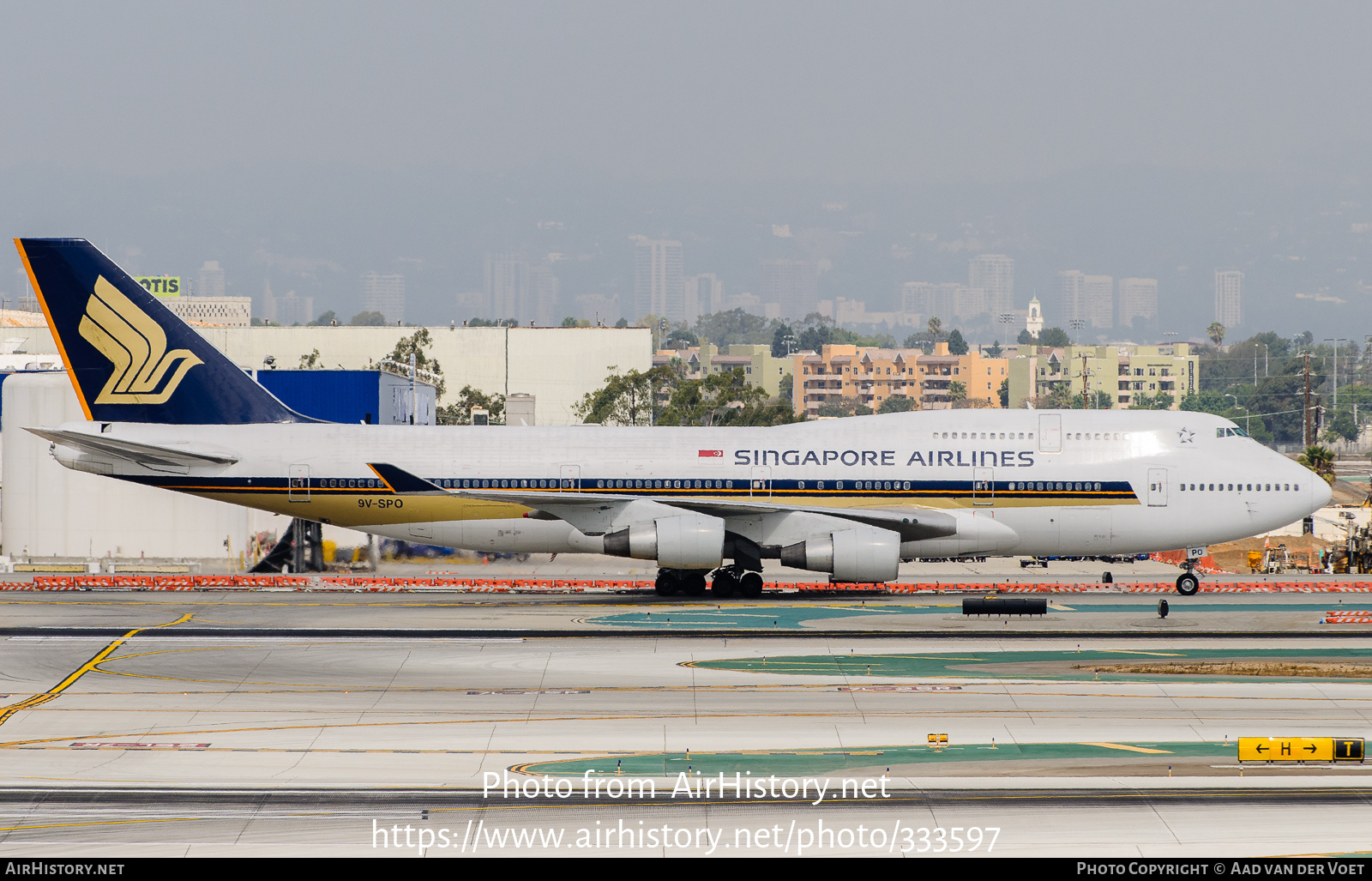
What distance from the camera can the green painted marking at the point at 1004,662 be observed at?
27047 millimetres

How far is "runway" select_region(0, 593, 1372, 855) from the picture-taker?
17.3 m

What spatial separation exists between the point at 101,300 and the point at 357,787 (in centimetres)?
2511

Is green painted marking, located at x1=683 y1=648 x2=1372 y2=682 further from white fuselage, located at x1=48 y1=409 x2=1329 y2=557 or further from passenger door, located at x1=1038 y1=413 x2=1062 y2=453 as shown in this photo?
passenger door, located at x1=1038 y1=413 x2=1062 y2=453

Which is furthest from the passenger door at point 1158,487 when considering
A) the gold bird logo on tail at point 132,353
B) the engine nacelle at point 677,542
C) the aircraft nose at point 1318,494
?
the gold bird logo on tail at point 132,353

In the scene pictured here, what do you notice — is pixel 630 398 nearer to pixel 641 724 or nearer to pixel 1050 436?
pixel 1050 436

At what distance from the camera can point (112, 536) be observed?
49.6 metres

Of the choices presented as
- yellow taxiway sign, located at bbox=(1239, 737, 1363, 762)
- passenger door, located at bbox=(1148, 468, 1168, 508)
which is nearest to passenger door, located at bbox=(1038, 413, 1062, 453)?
passenger door, located at bbox=(1148, 468, 1168, 508)

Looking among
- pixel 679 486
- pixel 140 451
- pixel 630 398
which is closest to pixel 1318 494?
pixel 679 486

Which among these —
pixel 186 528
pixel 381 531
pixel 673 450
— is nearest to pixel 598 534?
pixel 673 450

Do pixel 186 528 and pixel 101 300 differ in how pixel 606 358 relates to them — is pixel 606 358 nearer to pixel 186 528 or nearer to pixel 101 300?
pixel 186 528

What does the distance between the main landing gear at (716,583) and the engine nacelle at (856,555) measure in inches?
86.1

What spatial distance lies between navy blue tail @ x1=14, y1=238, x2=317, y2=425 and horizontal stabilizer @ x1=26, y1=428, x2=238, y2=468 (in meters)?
1.36

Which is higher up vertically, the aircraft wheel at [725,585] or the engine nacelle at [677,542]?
the engine nacelle at [677,542]

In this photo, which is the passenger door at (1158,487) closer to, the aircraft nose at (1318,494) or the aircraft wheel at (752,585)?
the aircraft nose at (1318,494)
